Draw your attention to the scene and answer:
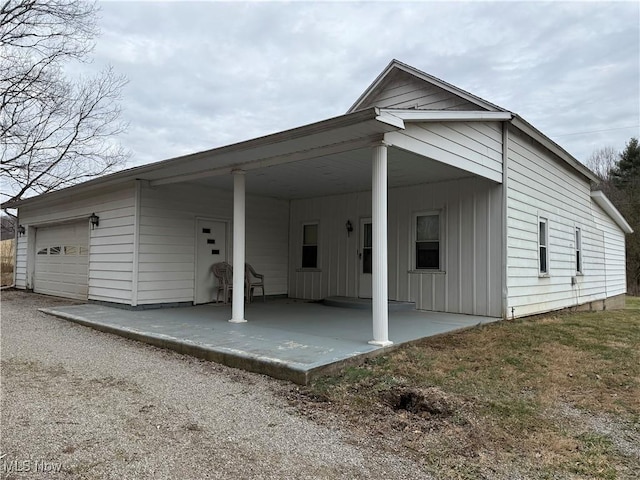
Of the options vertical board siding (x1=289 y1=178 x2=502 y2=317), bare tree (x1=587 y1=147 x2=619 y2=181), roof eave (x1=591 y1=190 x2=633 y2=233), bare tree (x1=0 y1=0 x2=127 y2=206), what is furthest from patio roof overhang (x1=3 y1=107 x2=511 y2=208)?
bare tree (x1=587 y1=147 x2=619 y2=181)

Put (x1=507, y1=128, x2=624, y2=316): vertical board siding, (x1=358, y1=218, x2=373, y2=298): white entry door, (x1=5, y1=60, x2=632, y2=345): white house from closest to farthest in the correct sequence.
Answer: (x1=5, y1=60, x2=632, y2=345): white house < (x1=507, y1=128, x2=624, y2=316): vertical board siding < (x1=358, y1=218, x2=373, y2=298): white entry door

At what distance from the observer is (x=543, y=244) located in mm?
9078

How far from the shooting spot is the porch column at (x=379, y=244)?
5.18 metres

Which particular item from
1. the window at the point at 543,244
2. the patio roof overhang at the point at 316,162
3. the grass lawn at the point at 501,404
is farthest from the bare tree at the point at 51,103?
the grass lawn at the point at 501,404

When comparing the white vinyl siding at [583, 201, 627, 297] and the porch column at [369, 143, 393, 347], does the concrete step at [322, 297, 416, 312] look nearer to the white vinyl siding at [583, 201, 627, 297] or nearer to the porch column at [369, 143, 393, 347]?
the porch column at [369, 143, 393, 347]

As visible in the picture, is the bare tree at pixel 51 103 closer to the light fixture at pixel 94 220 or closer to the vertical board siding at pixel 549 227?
the light fixture at pixel 94 220

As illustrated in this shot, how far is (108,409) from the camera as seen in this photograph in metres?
3.49

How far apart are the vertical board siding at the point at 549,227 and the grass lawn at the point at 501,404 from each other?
2.24 m

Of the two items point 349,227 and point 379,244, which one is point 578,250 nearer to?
point 349,227

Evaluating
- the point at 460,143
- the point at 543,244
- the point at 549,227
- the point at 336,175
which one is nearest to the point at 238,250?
the point at 336,175

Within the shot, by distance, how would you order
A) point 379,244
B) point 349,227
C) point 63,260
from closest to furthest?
point 379,244
point 349,227
point 63,260

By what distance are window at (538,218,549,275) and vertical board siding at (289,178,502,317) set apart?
1860 mm

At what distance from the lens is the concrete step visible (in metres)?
8.49

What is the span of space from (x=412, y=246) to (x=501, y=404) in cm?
534
